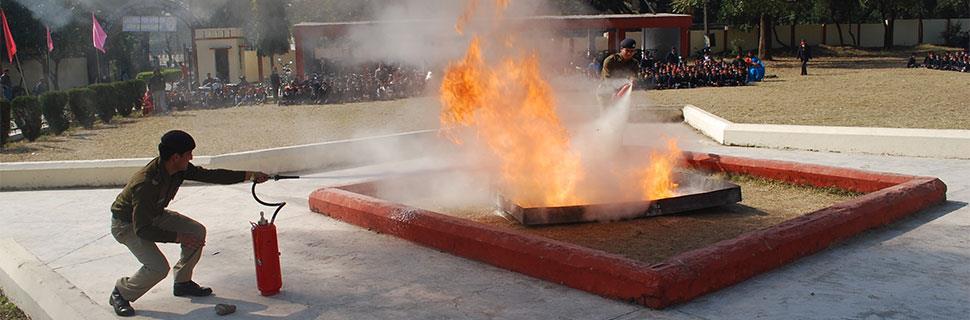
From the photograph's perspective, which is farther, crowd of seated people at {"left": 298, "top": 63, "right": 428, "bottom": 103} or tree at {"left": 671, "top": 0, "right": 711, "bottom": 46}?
tree at {"left": 671, "top": 0, "right": 711, "bottom": 46}

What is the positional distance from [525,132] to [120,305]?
3947 millimetres

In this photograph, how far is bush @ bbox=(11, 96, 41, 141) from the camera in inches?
667

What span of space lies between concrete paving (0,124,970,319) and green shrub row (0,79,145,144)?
10.1 metres

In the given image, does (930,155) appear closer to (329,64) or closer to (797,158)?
(797,158)

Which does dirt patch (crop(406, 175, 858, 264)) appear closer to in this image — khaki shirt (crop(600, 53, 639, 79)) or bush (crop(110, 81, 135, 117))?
khaki shirt (crop(600, 53, 639, 79))

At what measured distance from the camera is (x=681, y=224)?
6914mm

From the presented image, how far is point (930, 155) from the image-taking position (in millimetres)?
9867

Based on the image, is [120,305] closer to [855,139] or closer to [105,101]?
[855,139]

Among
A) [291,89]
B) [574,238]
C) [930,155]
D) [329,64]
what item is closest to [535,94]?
[574,238]

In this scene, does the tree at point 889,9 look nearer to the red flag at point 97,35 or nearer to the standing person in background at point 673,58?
the standing person in background at point 673,58

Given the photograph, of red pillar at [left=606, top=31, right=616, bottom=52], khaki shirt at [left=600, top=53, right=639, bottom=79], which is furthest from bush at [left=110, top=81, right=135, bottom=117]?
khaki shirt at [left=600, top=53, right=639, bottom=79]

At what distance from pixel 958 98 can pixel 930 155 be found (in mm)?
9033

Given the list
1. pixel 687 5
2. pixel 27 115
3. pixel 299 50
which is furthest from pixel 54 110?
pixel 687 5

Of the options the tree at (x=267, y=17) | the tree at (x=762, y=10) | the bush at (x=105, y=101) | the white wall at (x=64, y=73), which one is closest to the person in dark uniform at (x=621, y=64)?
the tree at (x=267, y=17)
